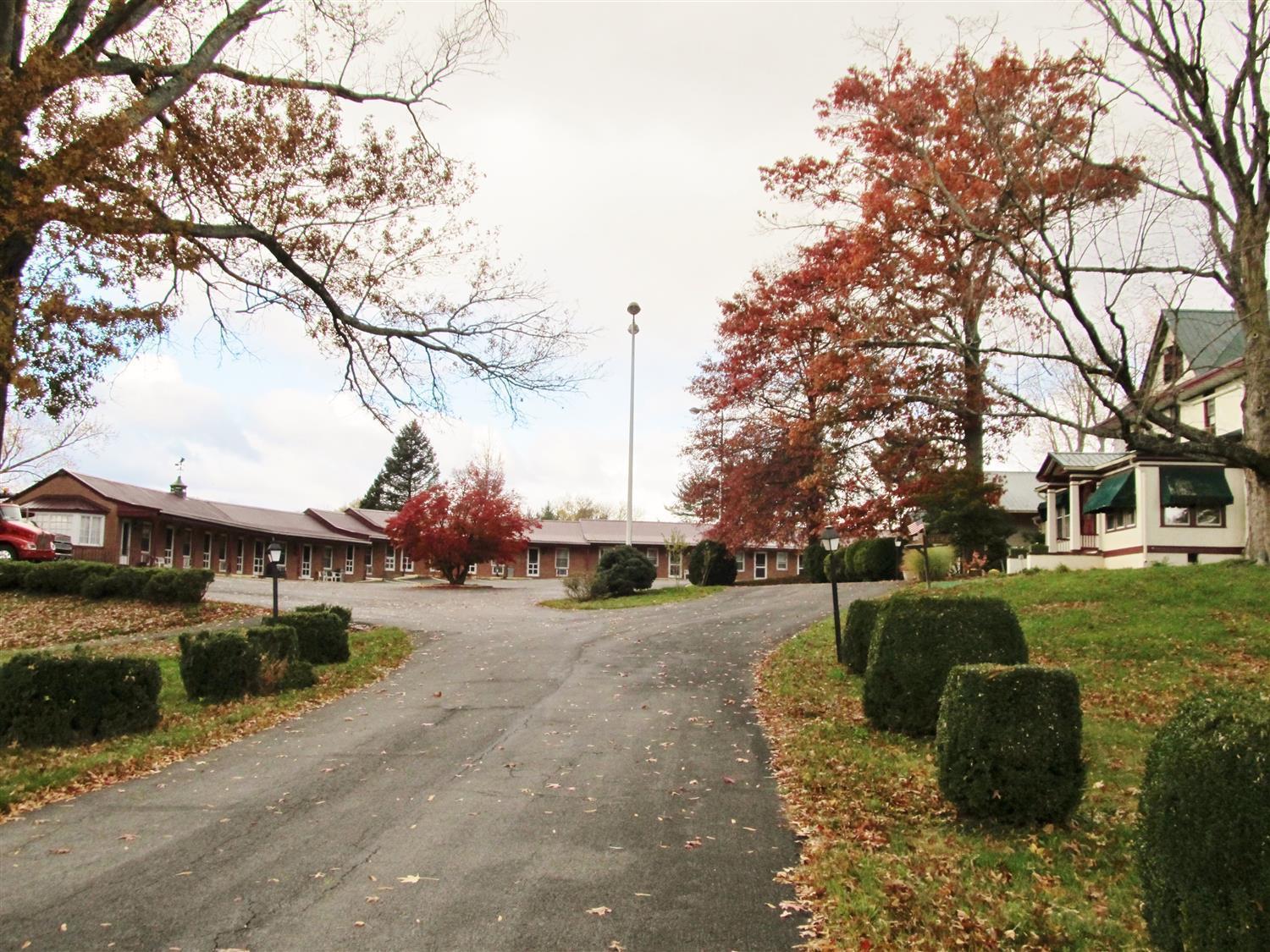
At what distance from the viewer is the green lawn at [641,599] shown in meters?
27.5

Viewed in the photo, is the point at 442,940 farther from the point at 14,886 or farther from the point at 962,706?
the point at 962,706

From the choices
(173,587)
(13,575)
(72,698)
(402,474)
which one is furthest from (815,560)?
(402,474)

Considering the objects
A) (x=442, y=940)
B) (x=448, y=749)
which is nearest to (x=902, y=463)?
(x=448, y=749)

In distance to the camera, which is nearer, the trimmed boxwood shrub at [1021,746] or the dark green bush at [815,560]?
the trimmed boxwood shrub at [1021,746]

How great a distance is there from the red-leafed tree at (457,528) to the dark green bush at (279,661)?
23.4 meters

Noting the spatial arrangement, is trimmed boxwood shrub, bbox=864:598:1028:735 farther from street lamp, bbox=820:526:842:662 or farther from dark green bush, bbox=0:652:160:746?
dark green bush, bbox=0:652:160:746

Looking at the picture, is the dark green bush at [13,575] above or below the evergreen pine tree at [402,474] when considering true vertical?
below

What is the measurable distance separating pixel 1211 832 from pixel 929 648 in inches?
252

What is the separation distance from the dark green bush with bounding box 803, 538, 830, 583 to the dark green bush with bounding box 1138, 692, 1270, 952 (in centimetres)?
2993

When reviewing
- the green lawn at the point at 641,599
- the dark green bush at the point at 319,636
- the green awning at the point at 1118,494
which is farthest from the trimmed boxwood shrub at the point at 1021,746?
the green awning at the point at 1118,494

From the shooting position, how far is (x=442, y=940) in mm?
4762

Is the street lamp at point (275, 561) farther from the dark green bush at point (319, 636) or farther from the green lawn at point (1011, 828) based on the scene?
the green lawn at point (1011, 828)

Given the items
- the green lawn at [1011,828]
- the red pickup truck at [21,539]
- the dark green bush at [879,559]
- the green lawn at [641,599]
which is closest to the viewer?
the green lawn at [1011,828]

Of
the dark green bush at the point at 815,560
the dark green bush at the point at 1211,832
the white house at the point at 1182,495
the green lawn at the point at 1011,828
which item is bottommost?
the green lawn at the point at 1011,828
